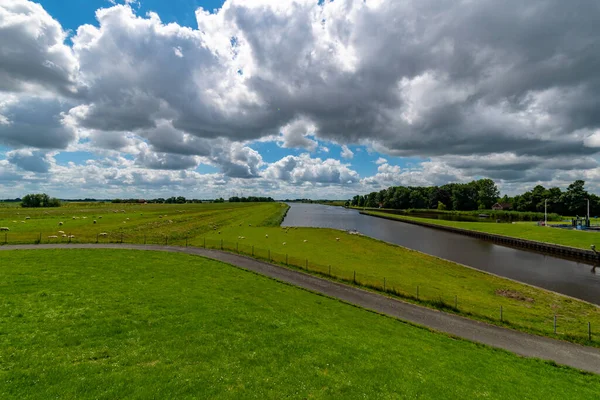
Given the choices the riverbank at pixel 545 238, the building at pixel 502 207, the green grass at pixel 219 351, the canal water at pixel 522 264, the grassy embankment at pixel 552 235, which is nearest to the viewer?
the green grass at pixel 219 351

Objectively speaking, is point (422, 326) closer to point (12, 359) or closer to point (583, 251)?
point (12, 359)

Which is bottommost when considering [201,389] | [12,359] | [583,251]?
[583,251]

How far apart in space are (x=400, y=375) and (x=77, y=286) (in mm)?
21838

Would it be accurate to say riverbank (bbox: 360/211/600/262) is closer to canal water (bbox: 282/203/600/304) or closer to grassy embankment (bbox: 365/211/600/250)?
grassy embankment (bbox: 365/211/600/250)

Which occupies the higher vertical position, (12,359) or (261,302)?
(12,359)

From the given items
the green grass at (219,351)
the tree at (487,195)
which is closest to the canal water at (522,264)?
the green grass at (219,351)

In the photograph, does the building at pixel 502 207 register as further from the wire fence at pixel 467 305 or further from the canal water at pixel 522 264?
the wire fence at pixel 467 305

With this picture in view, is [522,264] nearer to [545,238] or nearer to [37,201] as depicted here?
[545,238]

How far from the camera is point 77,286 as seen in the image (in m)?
19.3

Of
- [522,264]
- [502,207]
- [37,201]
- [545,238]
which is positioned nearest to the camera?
[522,264]

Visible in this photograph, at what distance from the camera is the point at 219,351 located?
497 inches

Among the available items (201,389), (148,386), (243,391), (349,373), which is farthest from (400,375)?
(148,386)

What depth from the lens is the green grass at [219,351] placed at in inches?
397

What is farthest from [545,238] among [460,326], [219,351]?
[219,351]
